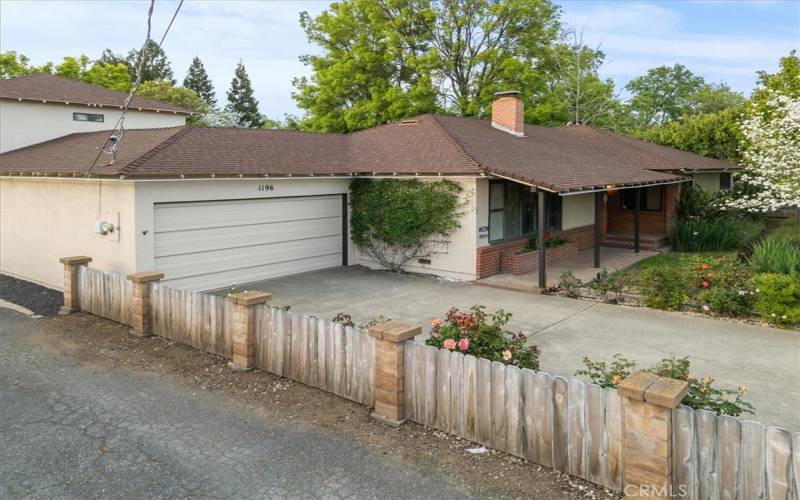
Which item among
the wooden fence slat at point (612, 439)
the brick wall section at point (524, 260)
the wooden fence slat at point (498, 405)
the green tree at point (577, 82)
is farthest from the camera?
the green tree at point (577, 82)

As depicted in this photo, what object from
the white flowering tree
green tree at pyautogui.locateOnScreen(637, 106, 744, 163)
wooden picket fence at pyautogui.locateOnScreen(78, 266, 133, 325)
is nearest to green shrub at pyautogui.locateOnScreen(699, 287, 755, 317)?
the white flowering tree

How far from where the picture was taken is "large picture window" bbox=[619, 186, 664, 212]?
824 inches

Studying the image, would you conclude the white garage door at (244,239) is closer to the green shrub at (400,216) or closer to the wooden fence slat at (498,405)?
the green shrub at (400,216)

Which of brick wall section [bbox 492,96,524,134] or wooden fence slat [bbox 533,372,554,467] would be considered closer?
wooden fence slat [bbox 533,372,554,467]

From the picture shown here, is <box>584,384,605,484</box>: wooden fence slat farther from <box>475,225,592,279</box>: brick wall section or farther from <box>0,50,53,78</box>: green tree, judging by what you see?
<box>0,50,53,78</box>: green tree

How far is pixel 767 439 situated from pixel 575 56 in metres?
35.2

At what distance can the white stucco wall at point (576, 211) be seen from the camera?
1869 cm

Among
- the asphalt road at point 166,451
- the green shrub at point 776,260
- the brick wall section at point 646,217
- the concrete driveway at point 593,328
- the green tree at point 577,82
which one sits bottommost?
the asphalt road at point 166,451

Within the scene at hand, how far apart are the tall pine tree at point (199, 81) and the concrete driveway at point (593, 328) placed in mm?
62493

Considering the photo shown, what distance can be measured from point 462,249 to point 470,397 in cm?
905

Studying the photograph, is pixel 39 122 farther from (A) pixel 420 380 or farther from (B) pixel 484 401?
(B) pixel 484 401

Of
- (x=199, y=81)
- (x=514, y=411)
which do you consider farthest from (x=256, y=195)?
(x=199, y=81)

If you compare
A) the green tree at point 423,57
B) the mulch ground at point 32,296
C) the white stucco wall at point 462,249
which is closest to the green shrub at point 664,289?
the white stucco wall at point 462,249

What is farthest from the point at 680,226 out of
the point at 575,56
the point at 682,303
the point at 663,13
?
the point at 575,56
